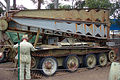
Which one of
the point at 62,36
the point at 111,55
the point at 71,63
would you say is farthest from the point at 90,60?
the point at 62,36

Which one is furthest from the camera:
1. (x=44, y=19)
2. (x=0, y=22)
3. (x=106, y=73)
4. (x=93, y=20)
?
(x=93, y=20)

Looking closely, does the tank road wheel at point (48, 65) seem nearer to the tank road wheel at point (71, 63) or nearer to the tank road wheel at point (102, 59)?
the tank road wheel at point (71, 63)

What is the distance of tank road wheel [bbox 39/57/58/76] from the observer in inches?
298

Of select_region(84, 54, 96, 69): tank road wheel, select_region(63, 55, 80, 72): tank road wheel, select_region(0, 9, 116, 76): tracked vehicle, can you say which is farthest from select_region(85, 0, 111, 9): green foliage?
select_region(63, 55, 80, 72): tank road wheel

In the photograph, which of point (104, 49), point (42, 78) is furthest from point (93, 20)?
point (42, 78)

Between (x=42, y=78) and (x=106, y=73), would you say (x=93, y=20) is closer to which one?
(x=106, y=73)

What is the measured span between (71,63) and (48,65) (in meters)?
1.41

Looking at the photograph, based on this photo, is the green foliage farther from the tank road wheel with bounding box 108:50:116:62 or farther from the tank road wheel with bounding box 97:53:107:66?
the tank road wheel with bounding box 97:53:107:66

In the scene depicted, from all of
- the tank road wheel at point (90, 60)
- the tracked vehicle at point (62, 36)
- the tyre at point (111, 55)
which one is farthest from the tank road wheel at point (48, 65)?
the tyre at point (111, 55)

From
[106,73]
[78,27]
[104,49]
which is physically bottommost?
[106,73]

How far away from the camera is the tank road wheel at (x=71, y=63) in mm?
8453

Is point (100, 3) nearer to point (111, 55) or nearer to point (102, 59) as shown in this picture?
point (111, 55)

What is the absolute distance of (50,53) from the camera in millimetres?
7828

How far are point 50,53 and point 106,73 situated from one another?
10.1 feet
